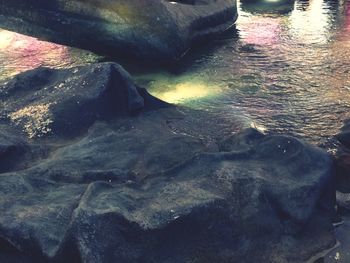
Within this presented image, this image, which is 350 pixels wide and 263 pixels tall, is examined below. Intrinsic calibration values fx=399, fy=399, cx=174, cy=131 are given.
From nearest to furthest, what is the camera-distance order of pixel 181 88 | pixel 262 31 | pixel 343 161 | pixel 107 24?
pixel 343 161, pixel 181 88, pixel 107 24, pixel 262 31

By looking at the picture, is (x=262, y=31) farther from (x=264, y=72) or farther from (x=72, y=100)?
(x=72, y=100)

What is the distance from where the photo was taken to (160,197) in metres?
2.65

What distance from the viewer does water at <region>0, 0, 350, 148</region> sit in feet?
14.2

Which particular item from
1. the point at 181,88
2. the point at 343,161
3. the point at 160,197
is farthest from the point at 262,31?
the point at 160,197

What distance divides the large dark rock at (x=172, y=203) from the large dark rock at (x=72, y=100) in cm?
52

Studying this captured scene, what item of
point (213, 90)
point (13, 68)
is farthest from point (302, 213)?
point (13, 68)

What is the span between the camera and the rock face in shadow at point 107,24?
225 inches

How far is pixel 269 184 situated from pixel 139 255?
1.03 meters

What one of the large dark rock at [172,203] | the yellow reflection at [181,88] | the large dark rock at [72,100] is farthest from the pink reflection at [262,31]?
the large dark rock at [172,203]

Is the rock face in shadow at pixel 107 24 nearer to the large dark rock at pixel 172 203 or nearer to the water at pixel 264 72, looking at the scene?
the water at pixel 264 72

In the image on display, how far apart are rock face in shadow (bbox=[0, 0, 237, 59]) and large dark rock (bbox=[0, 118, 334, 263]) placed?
2828 millimetres

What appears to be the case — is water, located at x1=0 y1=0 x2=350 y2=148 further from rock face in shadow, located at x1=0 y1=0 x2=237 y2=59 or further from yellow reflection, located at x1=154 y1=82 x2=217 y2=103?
rock face in shadow, located at x1=0 y1=0 x2=237 y2=59

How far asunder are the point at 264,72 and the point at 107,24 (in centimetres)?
235

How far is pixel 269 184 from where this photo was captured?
9.00 ft
